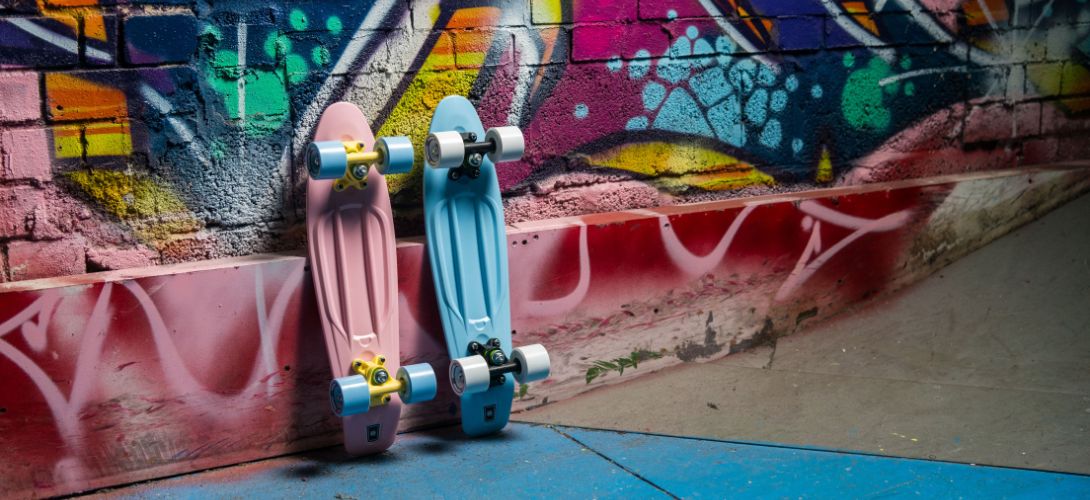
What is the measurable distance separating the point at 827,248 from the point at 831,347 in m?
0.32

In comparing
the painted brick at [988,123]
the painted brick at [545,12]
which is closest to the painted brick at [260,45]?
the painted brick at [545,12]

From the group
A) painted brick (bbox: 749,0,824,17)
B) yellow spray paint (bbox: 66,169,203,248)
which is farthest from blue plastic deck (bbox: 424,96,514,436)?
painted brick (bbox: 749,0,824,17)

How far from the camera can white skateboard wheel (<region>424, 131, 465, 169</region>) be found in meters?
2.64

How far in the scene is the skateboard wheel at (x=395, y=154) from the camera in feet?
8.44

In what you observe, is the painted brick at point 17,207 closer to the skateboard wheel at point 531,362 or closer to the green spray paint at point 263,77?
the green spray paint at point 263,77

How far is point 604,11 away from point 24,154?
5.27 ft

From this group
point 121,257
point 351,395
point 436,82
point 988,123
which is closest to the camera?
point 351,395

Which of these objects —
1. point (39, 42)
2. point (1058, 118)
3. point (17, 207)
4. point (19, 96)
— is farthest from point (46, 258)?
point (1058, 118)

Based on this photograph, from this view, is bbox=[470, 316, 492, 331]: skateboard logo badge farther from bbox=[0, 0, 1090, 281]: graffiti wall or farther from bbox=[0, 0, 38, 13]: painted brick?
bbox=[0, 0, 38, 13]: painted brick

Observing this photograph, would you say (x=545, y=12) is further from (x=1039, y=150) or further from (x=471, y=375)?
(x=1039, y=150)

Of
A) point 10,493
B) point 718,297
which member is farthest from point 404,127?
point 10,493

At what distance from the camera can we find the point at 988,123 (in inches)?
150

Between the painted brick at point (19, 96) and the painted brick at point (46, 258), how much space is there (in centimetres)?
30

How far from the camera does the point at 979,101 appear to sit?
379 cm
